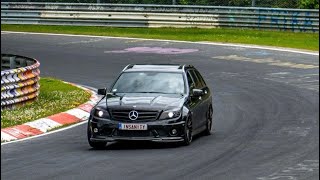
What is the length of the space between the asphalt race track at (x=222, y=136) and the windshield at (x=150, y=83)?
3.11ft

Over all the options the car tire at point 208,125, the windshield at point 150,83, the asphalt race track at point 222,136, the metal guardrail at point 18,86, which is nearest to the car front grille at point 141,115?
the asphalt race track at point 222,136

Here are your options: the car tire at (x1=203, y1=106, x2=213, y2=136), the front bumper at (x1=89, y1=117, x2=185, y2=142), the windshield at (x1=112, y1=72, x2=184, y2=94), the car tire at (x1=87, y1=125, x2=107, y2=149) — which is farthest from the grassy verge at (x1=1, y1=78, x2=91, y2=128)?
the car tire at (x1=203, y1=106, x2=213, y2=136)

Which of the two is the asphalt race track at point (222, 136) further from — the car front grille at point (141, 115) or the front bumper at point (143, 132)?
the car front grille at point (141, 115)

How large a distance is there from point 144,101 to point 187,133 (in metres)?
0.88

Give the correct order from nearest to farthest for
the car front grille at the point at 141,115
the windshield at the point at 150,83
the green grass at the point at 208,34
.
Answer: the car front grille at the point at 141,115 → the windshield at the point at 150,83 → the green grass at the point at 208,34

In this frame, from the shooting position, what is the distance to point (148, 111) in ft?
51.5

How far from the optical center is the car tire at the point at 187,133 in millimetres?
15836

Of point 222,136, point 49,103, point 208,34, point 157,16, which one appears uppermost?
point 222,136

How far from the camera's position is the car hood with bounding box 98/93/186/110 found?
1581 centimetres

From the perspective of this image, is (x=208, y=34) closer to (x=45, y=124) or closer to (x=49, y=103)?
(x=49, y=103)

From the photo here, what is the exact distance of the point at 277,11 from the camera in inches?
1609

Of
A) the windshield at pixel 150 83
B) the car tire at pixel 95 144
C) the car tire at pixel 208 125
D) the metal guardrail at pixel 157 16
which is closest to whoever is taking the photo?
the car tire at pixel 95 144

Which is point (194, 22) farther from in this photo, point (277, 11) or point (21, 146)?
point (21, 146)

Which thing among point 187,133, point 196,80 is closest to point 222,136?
point 187,133
